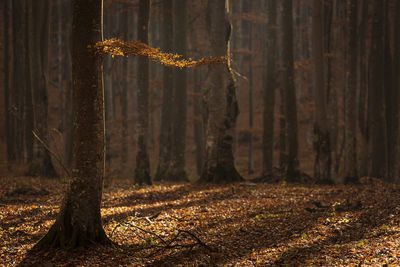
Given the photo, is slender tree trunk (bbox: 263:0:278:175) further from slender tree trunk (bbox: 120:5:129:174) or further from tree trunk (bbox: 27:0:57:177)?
tree trunk (bbox: 27:0:57:177)

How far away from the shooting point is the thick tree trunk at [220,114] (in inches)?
629

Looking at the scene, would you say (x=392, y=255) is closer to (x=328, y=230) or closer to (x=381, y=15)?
(x=328, y=230)

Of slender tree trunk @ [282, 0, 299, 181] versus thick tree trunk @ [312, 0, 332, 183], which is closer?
thick tree trunk @ [312, 0, 332, 183]

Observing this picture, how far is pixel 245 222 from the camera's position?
9484 mm

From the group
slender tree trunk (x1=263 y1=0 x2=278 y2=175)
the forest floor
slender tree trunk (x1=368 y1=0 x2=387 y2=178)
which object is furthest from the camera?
slender tree trunk (x1=263 y1=0 x2=278 y2=175)

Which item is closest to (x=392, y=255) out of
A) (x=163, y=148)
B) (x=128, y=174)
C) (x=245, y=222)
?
(x=245, y=222)

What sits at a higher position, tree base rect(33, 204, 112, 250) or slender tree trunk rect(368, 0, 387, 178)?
slender tree trunk rect(368, 0, 387, 178)

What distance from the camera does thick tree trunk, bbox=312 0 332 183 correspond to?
1570 centimetres

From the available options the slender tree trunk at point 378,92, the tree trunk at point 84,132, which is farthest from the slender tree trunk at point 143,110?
the slender tree trunk at point 378,92

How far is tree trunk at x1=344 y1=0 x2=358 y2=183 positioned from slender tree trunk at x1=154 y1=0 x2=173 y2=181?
7699 mm

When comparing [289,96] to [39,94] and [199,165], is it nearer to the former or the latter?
[199,165]

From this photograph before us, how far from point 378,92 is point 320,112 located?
3.83 metres

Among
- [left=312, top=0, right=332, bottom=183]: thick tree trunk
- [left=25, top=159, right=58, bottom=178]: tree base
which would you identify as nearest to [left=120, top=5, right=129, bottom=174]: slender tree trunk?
[left=25, top=159, right=58, bottom=178]: tree base

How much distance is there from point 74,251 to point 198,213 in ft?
13.5
